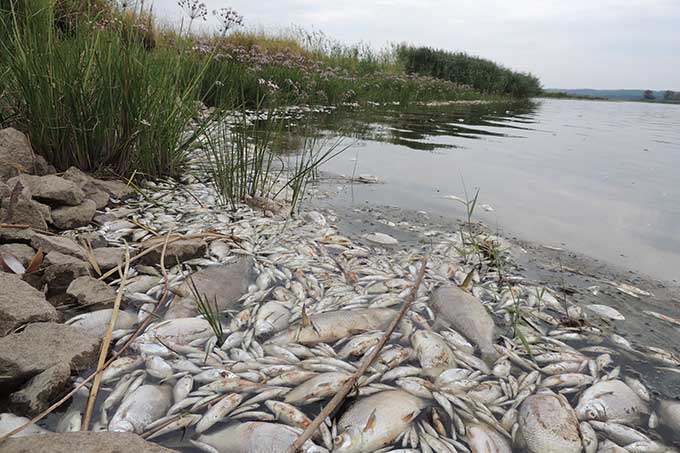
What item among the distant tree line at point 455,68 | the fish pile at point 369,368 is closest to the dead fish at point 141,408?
the fish pile at point 369,368

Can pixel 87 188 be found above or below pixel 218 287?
above

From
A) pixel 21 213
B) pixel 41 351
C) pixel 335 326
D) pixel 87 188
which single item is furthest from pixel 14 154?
pixel 335 326

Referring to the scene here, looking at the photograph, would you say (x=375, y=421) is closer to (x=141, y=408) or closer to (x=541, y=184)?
(x=141, y=408)

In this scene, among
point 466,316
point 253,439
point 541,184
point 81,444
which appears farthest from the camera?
point 541,184

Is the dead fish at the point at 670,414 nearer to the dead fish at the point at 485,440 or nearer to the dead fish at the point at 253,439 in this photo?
the dead fish at the point at 485,440

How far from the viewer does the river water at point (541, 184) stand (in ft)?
9.77

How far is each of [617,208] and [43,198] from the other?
3921 millimetres

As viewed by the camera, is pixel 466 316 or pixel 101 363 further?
pixel 466 316

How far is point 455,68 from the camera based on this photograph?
22891mm

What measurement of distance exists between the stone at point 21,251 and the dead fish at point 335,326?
3.28 ft

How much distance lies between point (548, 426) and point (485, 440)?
7.9 inches

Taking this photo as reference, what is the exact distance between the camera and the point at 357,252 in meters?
2.44

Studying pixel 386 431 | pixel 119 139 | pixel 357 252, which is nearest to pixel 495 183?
pixel 357 252

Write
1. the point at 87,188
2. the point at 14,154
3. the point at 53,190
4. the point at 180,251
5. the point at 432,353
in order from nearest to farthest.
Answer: the point at 432,353, the point at 180,251, the point at 53,190, the point at 14,154, the point at 87,188
